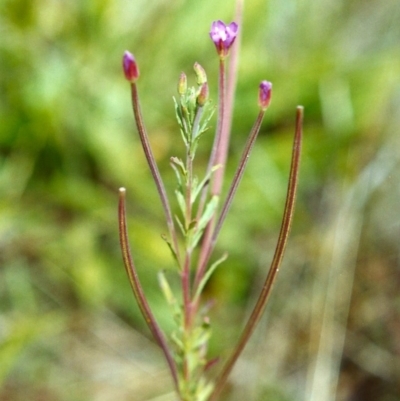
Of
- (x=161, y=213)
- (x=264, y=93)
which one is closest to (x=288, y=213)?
(x=264, y=93)

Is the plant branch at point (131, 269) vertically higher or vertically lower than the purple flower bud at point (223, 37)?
lower

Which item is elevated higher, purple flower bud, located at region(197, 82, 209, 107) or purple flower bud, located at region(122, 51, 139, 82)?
purple flower bud, located at region(122, 51, 139, 82)

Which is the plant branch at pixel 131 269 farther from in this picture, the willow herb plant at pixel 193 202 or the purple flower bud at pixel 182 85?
the purple flower bud at pixel 182 85

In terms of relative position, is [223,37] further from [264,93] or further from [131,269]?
[131,269]

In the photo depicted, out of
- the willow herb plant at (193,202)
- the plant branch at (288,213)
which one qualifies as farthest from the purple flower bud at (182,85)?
the plant branch at (288,213)

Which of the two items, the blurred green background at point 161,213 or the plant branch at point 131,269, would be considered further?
the blurred green background at point 161,213

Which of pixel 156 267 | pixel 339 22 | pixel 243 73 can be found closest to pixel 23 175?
pixel 156 267

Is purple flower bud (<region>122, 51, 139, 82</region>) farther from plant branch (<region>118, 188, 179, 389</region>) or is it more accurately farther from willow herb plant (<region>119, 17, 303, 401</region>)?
plant branch (<region>118, 188, 179, 389</region>)

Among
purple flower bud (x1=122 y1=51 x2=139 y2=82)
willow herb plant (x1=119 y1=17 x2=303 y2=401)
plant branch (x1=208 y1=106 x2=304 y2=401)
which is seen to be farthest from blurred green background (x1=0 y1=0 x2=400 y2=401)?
purple flower bud (x1=122 y1=51 x2=139 y2=82)
